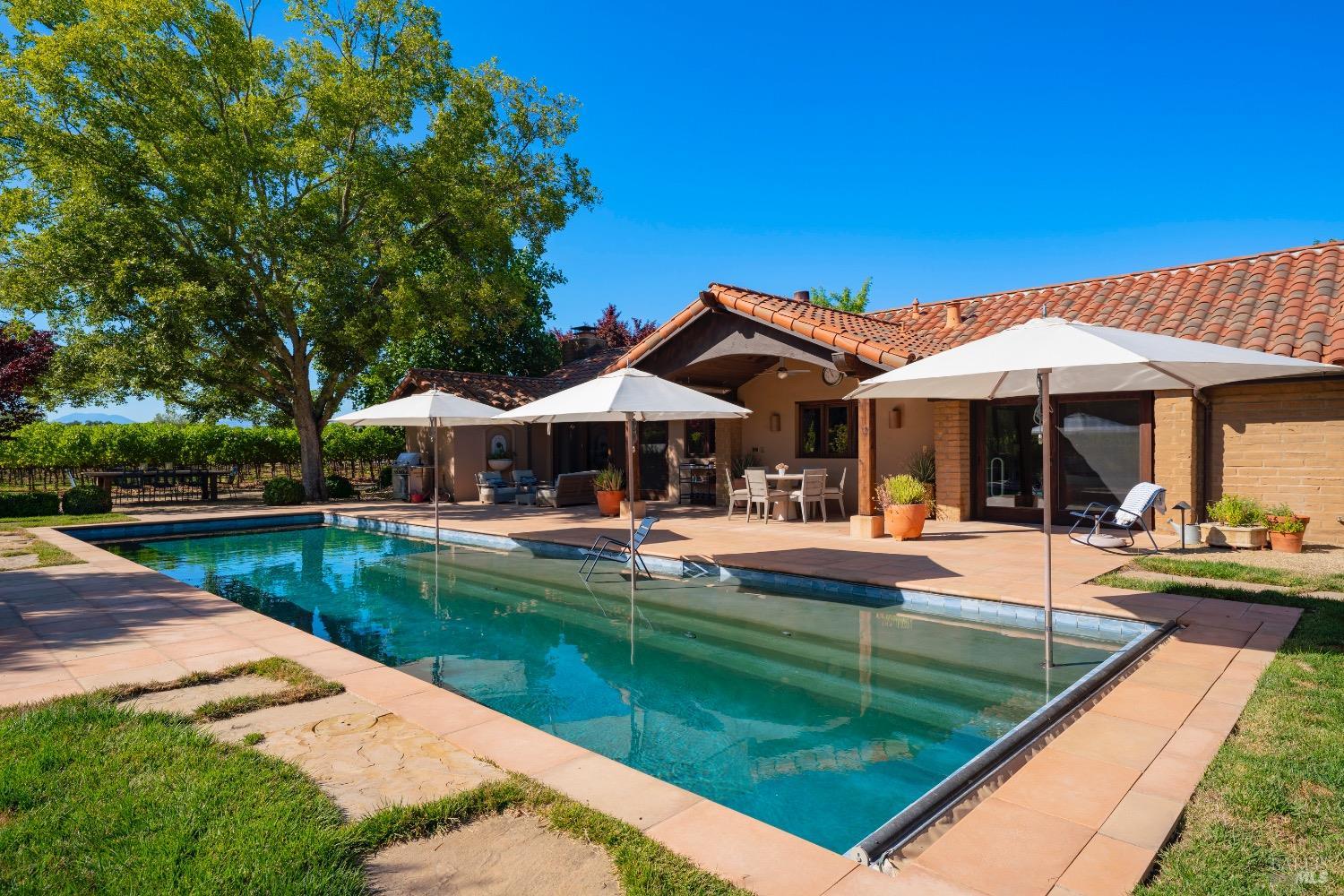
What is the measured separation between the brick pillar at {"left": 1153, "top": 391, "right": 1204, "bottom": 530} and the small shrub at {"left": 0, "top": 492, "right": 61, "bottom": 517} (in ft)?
76.5

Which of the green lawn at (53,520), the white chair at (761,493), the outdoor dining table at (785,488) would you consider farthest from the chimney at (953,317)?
the green lawn at (53,520)

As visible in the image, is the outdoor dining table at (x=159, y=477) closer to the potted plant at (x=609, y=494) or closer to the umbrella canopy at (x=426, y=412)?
the umbrella canopy at (x=426, y=412)

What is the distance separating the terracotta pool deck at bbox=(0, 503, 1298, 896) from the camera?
104 inches

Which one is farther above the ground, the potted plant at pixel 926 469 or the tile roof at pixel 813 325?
the tile roof at pixel 813 325

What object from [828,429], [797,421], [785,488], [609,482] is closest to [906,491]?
[785,488]

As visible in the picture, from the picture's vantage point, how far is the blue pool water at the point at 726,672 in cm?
415

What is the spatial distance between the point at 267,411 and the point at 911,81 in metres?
28.2

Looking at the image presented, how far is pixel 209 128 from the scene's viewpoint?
723 inches

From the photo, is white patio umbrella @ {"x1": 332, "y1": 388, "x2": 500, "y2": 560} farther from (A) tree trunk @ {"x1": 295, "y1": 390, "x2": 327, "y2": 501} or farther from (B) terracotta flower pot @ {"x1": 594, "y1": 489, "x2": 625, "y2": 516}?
(A) tree trunk @ {"x1": 295, "y1": 390, "x2": 327, "y2": 501}

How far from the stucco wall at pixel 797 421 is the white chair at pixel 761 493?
1.58 meters

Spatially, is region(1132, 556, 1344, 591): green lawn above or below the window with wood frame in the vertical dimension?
below

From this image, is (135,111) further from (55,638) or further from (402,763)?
(402,763)

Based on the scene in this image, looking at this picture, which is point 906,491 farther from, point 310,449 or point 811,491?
point 310,449

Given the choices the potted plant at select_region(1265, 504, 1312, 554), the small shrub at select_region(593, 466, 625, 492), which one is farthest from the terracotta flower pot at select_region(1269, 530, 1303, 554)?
the small shrub at select_region(593, 466, 625, 492)
